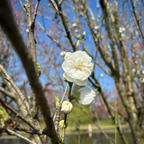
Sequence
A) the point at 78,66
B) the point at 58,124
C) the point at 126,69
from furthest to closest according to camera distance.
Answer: the point at 126,69 → the point at 78,66 → the point at 58,124

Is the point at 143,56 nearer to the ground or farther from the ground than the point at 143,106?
farther from the ground

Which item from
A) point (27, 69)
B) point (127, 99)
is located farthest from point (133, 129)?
point (27, 69)

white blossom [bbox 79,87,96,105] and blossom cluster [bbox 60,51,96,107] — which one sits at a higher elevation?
blossom cluster [bbox 60,51,96,107]

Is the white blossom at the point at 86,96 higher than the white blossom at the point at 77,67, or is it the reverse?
the white blossom at the point at 77,67

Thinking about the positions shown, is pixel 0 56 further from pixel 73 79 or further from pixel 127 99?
pixel 73 79
